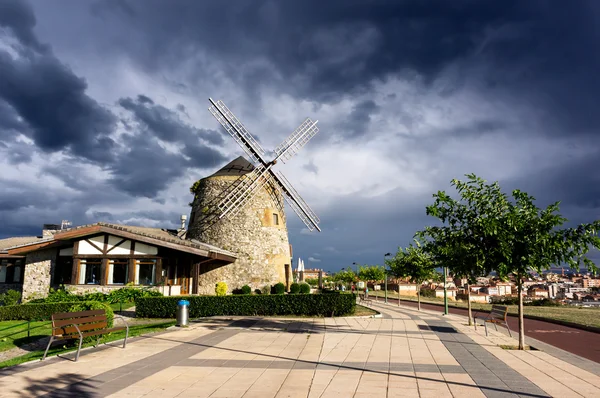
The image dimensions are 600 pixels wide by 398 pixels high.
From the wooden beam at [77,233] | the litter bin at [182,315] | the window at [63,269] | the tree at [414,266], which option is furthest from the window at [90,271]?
the tree at [414,266]

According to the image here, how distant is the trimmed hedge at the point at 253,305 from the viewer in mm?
18797

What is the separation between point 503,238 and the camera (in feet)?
35.2

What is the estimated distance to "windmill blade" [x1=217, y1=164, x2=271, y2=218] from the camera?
100ft

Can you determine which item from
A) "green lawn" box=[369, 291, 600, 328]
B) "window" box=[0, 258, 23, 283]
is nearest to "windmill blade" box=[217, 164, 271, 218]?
"window" box=[0, 258, 23, 283]

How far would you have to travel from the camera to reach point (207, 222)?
3158cm

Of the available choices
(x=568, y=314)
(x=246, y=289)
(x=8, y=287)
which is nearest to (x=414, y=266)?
(x=568, y=314)

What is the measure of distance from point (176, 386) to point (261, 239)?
24.6 m

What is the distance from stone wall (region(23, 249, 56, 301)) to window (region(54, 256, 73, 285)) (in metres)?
0.37

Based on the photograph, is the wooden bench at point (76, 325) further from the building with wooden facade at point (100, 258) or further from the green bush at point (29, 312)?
the building with wooden facade at point (100, 258)

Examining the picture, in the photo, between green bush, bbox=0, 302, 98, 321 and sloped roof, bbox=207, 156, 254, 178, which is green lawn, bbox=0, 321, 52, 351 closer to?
green bush, bbox=0, 302, 98, 321

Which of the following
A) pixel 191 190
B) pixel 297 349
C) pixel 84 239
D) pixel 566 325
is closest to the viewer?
pixel 297 349

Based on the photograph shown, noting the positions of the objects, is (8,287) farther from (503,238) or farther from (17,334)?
(503,238)

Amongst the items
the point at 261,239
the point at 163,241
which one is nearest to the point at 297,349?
the point at 163,241

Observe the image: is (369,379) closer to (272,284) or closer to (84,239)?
(84,239)
